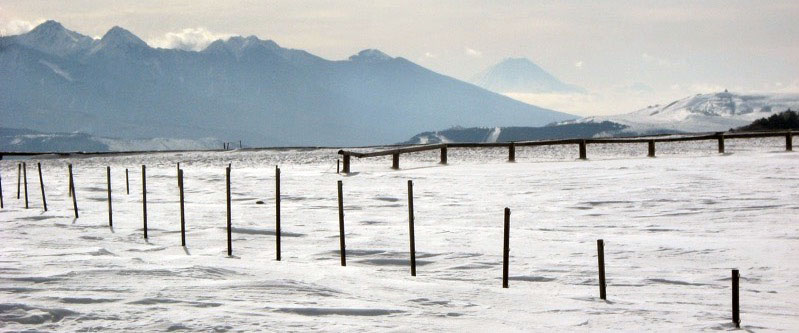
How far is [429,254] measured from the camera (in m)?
15.8

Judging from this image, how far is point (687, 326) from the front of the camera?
10.2m

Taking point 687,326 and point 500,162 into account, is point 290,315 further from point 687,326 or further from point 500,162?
point 500,162

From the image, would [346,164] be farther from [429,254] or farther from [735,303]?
[735,303]

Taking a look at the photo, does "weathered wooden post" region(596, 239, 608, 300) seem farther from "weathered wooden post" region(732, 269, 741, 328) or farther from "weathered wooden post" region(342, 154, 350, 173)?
"weathered wooden post" region(342, 154, 350, 173)

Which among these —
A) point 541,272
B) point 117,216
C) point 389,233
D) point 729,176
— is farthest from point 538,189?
point 541,272

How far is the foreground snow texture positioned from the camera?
34.5 ft

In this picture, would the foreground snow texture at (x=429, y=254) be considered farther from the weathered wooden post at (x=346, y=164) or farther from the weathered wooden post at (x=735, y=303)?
the weathered wooden post at (x=346, y=164)

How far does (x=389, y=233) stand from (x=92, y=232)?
17.8 ft

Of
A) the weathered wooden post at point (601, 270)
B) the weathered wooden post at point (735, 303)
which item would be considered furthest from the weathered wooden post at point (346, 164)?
the weathered wooden post at point (735, 303)

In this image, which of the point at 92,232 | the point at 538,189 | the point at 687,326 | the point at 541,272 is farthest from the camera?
the point at 538,189

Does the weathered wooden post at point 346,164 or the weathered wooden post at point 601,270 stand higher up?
the weathered wooden post at point 346,164

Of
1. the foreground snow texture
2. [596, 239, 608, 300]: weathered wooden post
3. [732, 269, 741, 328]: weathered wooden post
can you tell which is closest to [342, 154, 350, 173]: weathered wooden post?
the foreground snow texture

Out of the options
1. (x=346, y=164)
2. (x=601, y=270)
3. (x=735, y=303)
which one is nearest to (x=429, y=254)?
(x=601, y=270)

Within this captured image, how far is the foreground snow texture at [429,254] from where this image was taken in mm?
10508
